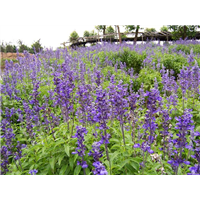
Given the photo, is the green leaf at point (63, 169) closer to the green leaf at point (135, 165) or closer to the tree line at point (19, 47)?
the green leaf at point (135, 165)

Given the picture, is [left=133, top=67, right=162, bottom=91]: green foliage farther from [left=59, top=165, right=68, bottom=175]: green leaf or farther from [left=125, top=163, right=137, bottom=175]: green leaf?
[left=59, top=165, right=68, bottom=175]: green leaf

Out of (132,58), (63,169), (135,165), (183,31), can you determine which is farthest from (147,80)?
(183,31)

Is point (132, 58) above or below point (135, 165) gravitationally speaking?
above

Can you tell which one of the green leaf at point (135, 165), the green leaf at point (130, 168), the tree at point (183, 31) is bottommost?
the green leaf at point (130, 168)

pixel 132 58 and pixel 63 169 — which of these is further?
pixel 132 58

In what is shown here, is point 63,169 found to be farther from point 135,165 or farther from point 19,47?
point 19,47

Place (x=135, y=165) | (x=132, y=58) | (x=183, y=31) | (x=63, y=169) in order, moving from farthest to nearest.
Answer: (x=183, y=31), (x=132, y=58), (x=63, y=169), (x=135, y=165)

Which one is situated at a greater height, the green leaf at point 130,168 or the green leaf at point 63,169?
the green leaf at point 130,168

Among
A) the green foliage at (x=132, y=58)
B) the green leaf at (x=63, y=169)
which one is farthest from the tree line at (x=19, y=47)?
the green leaf at (x=63, y=169)

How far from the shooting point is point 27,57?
11.0 m

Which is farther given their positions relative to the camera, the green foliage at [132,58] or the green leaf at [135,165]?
the green foliage at [132,58]
